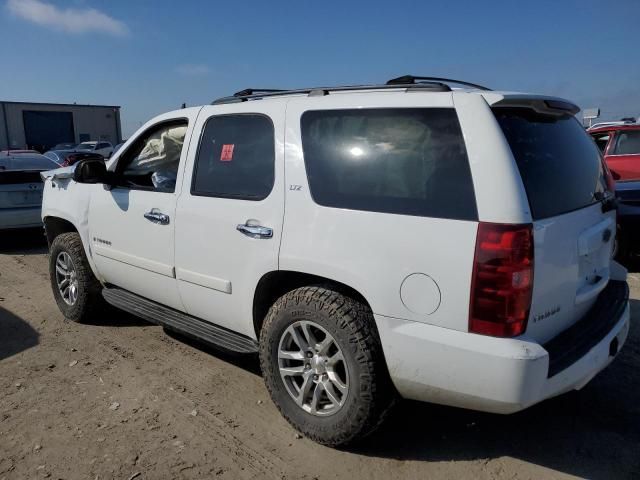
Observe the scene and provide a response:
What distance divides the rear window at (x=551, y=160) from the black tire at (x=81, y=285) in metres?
3.75

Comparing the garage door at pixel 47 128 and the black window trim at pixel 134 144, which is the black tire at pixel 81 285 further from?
the garage door at pixel 47 128

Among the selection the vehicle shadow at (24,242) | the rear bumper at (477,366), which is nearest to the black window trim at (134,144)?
the rear bumper at (477,366)

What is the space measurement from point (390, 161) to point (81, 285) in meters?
3.30

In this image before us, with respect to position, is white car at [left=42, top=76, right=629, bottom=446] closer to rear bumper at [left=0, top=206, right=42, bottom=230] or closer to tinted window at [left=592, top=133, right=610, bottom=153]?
rear bumper at [left=0, top=206, right=42, bottom=230]

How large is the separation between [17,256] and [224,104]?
5.87m

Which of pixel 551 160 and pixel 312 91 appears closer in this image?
pixel 551 160

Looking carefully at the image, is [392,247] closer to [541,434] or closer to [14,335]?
[541,434]

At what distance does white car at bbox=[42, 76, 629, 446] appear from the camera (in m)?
2.35

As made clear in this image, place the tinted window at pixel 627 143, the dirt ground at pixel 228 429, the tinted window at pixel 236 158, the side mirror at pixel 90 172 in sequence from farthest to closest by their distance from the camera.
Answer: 1. the tinted window at pixel 627 143
2. the side mirror at pixel 90 172
3. the tinted window at pixel 236 158
4. the dirt ground at pixel 228 429

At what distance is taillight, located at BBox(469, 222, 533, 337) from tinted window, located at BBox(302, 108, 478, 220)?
149mm

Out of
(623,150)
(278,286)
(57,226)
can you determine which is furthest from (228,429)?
(623,150)

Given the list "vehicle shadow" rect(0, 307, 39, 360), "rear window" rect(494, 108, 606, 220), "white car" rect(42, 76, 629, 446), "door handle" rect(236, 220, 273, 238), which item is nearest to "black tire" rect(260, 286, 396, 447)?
"white car" rect(42, 76, 629, 446)

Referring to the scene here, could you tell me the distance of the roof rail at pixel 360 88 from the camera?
2.71 meters

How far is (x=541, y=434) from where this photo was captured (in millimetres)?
3102
